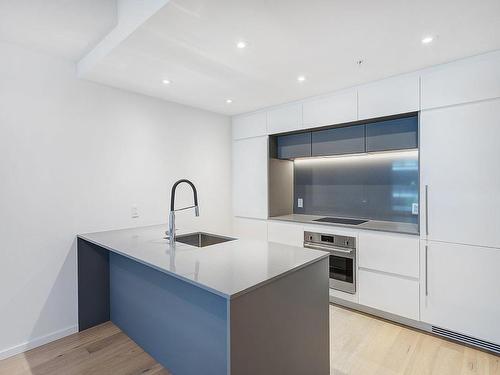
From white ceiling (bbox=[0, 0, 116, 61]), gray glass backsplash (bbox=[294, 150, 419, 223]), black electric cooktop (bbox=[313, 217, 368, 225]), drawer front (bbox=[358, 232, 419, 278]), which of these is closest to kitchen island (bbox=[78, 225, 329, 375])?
drawer front (bbox=[358, 232, 419, 278])

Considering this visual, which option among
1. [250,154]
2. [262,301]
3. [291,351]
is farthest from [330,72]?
[291,351]

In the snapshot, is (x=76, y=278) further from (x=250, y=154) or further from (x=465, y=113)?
(x=465, y=113)

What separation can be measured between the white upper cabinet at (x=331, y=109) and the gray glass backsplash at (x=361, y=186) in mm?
656

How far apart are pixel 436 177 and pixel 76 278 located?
328 cm

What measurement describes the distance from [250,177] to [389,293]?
6.83ft

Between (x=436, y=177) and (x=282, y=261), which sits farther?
(x=436, y=177)

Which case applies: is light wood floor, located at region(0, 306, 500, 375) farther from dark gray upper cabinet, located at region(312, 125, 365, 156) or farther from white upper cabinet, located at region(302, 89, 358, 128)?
white upper cabinet, located at region(302, 89, 358, 128)

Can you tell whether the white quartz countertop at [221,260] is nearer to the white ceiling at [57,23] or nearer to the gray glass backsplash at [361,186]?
the white ceiling at [57,23]

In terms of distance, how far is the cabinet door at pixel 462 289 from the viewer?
82.2 inches

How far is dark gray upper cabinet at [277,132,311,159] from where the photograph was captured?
338 cm

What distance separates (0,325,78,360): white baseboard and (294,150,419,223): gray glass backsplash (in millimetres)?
2870

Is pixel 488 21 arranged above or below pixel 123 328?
above

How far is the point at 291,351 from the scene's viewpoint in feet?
4.94

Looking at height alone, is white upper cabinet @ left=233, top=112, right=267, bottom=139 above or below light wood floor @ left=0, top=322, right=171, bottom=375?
above
